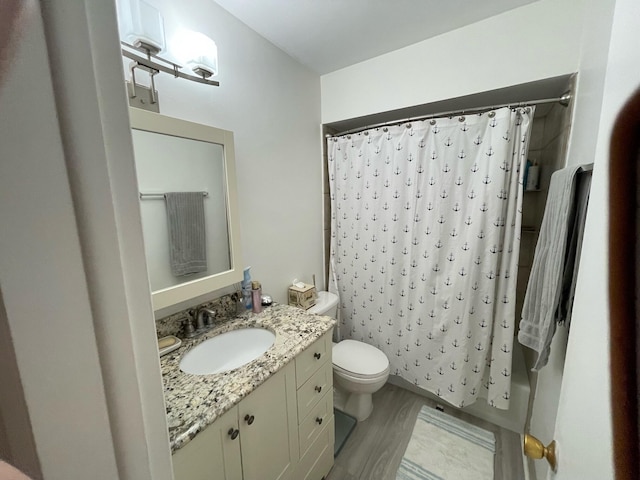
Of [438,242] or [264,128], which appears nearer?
[264,128]

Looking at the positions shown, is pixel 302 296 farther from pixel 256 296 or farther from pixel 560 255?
pixel 560 255

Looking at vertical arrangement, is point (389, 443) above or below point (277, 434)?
below

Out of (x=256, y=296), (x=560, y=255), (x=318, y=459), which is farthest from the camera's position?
(x=256, y=296)

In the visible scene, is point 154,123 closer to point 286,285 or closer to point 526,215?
point 286,285

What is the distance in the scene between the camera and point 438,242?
166 centimetres

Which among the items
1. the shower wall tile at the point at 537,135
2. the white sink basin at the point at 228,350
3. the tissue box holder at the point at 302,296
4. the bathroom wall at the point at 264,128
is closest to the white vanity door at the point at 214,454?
the white sink basin at the point at 228,350

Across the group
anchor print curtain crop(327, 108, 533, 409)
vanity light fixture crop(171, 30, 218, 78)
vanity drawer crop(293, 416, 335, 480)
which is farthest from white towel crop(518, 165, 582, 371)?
vanity light fixture crop(171, 30, 218, 78)

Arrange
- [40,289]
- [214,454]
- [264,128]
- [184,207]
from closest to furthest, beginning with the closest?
[40,289]
[214,454]
[184,207]
[264,128]

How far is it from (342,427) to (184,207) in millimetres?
1725

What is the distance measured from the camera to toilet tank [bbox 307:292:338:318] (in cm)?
181

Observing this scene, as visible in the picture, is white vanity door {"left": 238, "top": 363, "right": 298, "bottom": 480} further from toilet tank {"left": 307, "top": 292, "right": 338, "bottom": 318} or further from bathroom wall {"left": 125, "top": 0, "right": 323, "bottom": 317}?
toilet tank {"left": 307, "top": 292, "right": 338, "bottom": 318}

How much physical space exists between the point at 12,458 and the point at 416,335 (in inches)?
76.1

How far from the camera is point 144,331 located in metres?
0.35

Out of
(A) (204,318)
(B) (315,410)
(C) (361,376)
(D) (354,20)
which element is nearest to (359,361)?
(C) (361,376)
